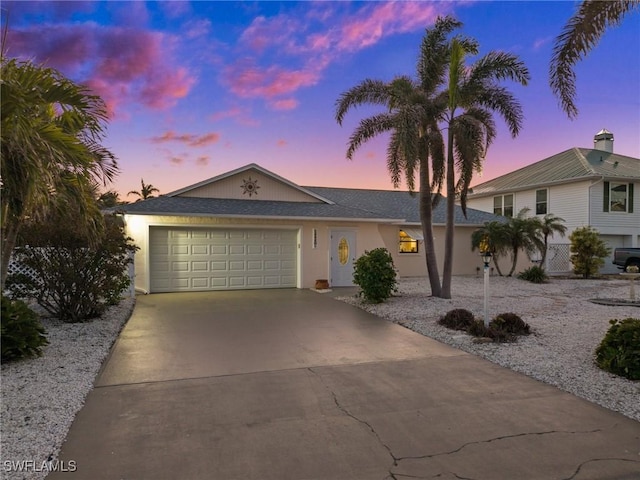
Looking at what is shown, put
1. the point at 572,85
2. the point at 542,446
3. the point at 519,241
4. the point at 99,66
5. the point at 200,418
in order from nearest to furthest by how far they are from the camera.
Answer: the point at 542,446 → the point at 200,418 → the point at 572,85 → the point at 99,66 → the point at 519,241

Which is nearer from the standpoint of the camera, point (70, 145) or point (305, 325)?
point (70, 145)

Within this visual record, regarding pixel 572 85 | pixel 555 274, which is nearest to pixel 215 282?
pixel 572 85

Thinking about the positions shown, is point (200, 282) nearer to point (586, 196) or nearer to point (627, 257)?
point (627, 257)

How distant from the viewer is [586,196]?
2164 cm

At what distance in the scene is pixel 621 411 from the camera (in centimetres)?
433

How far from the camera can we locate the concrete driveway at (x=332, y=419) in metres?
3.25

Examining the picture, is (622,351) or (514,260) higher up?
(514,260)

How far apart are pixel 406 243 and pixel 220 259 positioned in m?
8.78

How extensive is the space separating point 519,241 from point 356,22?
1154cm

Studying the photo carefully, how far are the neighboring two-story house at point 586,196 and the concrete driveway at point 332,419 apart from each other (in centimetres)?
1856

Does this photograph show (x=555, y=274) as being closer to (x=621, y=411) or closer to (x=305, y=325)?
(x=305, y=325)

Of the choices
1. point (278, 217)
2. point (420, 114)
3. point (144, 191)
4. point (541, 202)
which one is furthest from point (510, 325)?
point (144, 191)

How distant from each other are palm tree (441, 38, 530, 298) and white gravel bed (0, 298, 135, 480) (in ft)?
31.2

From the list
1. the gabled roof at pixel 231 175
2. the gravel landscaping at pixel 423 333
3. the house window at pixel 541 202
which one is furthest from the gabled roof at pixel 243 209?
the house window at pixel 541 202
